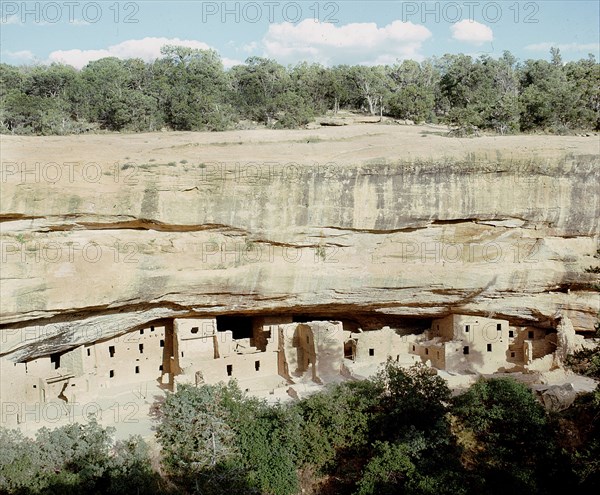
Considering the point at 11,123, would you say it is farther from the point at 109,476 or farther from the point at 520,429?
the point at 520,429

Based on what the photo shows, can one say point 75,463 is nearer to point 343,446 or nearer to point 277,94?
point 343,446

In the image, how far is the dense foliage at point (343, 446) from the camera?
41.4 feet

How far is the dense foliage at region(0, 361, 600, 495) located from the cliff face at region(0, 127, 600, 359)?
2165 mm

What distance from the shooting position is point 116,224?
13.0 meters

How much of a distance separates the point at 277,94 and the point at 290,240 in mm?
17877

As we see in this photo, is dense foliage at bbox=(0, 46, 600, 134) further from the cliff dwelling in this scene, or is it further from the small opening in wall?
the small opening in wall

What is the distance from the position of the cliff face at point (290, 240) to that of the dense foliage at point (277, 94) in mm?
5644

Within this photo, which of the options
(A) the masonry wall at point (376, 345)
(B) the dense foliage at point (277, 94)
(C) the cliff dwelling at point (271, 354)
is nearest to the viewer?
(C) the cliff dwelling at point (271, 354)

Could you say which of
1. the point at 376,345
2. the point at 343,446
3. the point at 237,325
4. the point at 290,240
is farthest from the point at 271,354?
the point at 290,240

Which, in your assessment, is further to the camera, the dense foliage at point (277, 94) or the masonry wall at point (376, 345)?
the dense foliage at point (277, 94)

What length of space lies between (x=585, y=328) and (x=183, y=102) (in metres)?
15.9

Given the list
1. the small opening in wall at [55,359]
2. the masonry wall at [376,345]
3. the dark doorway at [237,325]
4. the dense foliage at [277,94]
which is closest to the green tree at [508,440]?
the masonry wall at [376,345]

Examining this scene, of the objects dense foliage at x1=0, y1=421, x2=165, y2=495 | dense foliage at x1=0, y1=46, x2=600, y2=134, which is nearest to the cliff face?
dense foliage at x1=0, y1=421, x2=165, y2=495

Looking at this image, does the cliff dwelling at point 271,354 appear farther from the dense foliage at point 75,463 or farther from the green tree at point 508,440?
the green tree at point 508,440
